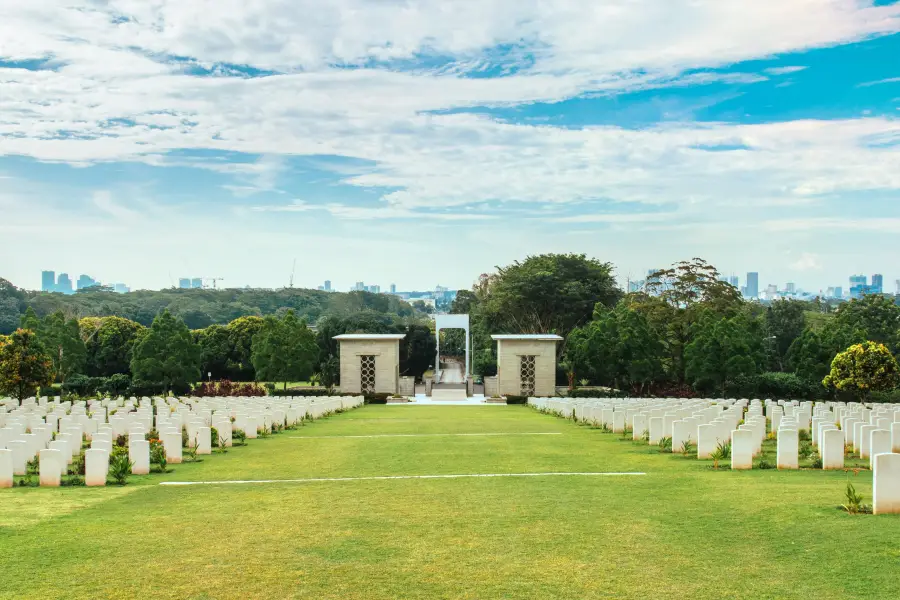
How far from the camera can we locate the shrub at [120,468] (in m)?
12.5

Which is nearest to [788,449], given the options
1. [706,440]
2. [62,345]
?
[706,440]

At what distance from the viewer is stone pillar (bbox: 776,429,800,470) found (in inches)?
510

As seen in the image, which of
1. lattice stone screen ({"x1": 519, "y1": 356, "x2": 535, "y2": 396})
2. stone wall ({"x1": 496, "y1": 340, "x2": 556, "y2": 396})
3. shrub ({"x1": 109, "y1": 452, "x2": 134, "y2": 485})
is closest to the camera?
shrub ({"x1": 109, "y1": 452, "x2": 134, "y2": 485})

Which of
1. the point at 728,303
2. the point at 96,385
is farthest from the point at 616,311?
the point at 96,385

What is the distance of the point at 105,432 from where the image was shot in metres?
16.3

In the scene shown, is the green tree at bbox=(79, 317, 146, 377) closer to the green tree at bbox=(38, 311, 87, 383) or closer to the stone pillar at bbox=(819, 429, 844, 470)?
the green tree at bbox=(38, 311, 87, 383)

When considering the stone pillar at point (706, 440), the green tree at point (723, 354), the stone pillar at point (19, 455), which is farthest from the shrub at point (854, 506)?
the green tree at point (723, 354)

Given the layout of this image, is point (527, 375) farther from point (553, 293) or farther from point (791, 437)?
point (791, 437)

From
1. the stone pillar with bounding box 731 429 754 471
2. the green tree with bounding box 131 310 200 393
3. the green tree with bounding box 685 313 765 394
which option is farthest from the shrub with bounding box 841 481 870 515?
the green tree with bounding box 131 310 200 393

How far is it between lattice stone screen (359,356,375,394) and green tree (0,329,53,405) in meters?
20.1

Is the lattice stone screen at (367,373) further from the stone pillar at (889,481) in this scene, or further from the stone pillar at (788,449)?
the stone pillar at (889,481)

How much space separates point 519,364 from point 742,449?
34.6m

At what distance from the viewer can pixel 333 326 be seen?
65000mm

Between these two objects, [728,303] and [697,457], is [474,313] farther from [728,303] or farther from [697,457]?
[697,457]
